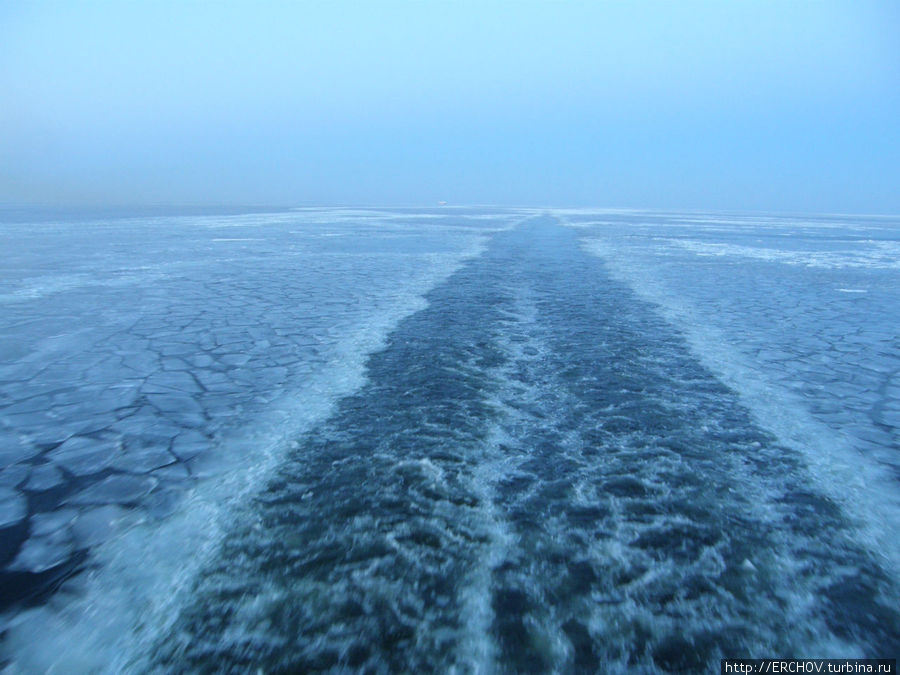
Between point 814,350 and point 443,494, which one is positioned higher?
point 443,494

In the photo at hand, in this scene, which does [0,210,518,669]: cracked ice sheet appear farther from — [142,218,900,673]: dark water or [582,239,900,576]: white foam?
[582,239,900,576]: white foam

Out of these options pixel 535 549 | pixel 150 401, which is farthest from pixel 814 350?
pixel 150 401

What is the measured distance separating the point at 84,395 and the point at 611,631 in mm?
4505

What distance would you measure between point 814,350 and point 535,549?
16.9ft

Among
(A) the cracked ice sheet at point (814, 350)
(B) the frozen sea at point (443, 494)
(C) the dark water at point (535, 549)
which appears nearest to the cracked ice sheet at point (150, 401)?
(B) the frozen sea at point (443, 494)

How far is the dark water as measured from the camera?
2092 millimetres

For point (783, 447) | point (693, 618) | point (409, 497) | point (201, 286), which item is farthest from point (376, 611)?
point (201, 286)

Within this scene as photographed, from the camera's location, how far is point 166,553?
2.62m

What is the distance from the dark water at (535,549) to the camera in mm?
2092

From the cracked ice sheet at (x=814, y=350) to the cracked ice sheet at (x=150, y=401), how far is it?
A: 360 cm

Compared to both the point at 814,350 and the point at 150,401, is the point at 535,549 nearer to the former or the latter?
the point at 150,401

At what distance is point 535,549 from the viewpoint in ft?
8.54

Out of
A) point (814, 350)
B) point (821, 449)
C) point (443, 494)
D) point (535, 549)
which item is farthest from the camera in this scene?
point (814, 350)

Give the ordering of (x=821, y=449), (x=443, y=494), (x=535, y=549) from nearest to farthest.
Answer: (x=535, y=549) → (x=443, y=494) → (x=821, y=449)
